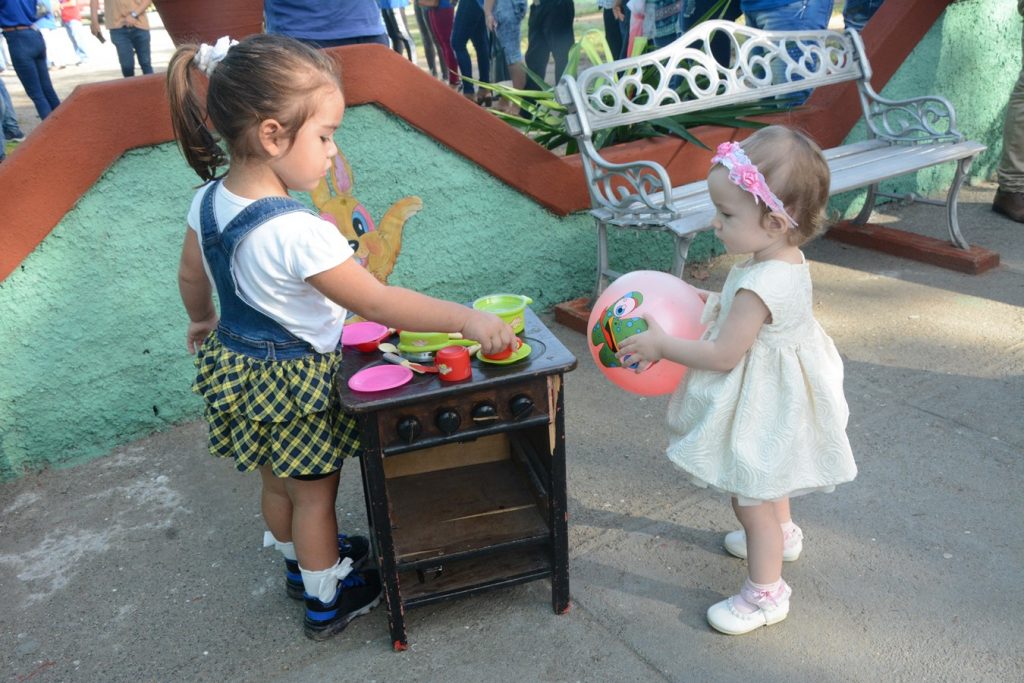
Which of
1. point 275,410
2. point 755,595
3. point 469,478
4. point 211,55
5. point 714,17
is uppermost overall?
point 211,55

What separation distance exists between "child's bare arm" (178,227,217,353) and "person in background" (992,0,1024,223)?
4.59 meters

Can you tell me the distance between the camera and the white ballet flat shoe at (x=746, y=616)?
245 cm

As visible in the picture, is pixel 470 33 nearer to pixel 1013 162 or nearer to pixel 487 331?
pixel 1013 162

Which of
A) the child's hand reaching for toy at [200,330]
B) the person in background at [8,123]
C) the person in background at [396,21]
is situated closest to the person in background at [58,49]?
the person in background at [8,123]

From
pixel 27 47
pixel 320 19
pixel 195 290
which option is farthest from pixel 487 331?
pixel 27 47

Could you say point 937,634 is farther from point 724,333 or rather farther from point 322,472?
point 322,472

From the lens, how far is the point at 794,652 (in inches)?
93.7

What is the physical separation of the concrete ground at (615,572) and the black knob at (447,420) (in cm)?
67

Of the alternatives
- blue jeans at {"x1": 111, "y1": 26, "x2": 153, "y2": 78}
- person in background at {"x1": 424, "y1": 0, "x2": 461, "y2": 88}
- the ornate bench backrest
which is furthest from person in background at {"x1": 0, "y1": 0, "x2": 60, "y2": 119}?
the ornate bench backrest

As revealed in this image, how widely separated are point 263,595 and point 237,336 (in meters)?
0.91

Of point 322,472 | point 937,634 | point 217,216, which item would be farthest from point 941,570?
point 217,216

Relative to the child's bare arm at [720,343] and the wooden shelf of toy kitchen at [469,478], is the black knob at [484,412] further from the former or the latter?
the child's bare arm at [720,343]

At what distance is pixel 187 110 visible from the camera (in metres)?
2.21

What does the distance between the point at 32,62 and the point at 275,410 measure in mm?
7546
